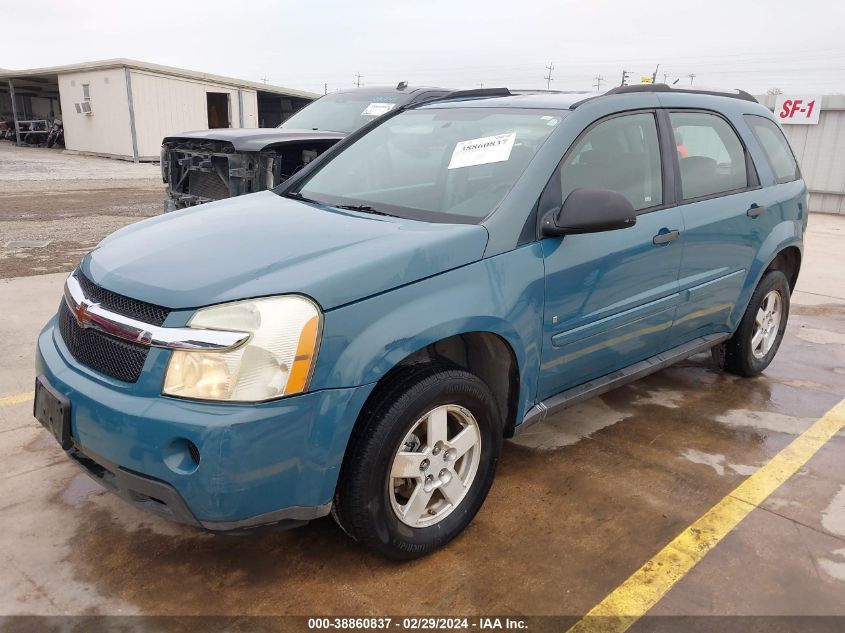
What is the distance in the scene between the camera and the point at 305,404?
2154 millimetres

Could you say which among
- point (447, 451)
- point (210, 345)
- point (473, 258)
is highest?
point (473, 258)

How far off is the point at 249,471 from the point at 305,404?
0.86 feet

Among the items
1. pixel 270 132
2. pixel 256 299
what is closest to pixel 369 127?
pixel 256 299

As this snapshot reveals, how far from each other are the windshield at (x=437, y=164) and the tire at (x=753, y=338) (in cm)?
210

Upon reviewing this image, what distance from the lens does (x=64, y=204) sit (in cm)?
1272

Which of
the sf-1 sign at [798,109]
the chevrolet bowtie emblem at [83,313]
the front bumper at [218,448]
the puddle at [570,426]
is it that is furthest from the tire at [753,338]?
the sf-1 sign at [798,109]

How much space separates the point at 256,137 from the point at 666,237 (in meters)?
4.35

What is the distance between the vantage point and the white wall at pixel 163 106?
22380 mm

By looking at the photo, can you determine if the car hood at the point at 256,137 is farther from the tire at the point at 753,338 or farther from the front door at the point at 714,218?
the tire at the point at 753,338

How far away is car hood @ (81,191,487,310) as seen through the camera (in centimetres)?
225

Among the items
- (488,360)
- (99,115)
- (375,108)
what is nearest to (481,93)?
(488,360)

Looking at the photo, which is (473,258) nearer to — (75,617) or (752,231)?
(75,617)

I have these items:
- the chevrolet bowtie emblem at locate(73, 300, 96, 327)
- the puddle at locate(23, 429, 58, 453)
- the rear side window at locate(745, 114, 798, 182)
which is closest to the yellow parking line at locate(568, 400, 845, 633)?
the rear side window at locate(745, 114, 798, 182)

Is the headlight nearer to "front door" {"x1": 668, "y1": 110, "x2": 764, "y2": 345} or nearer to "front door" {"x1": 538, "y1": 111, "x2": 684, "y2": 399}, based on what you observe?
"front door" {"x1": 538, "y1": 111, "x2": 684, "y2": 399}
